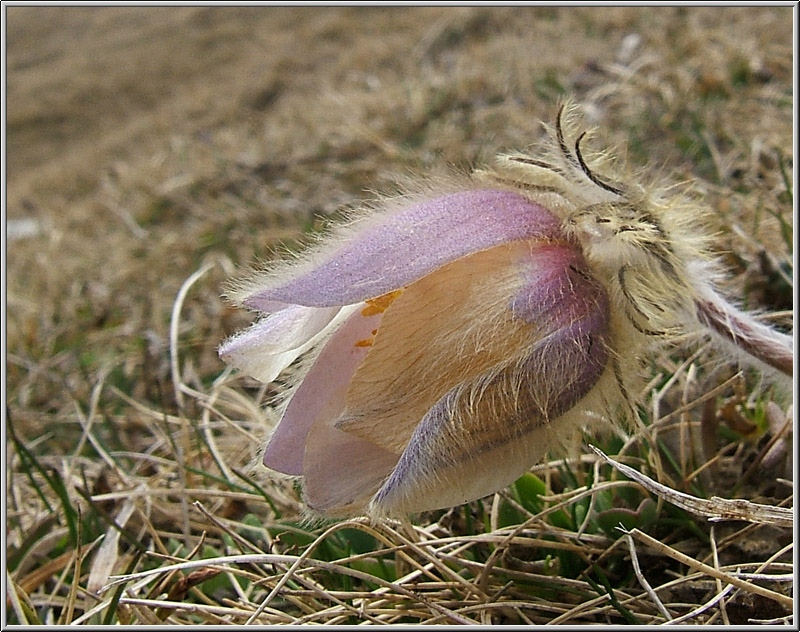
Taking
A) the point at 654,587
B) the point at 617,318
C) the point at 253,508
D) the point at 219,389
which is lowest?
the point at 654,587

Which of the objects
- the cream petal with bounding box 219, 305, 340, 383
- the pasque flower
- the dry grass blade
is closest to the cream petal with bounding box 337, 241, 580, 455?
the pasque flower

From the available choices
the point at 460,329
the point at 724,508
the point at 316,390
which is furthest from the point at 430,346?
the point at 724,508

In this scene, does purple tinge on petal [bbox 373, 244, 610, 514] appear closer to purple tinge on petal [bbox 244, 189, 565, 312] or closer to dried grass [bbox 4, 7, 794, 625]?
purple tinge on petal [bbox 244, 189, 565, 312]

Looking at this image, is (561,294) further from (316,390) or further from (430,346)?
(316,390)

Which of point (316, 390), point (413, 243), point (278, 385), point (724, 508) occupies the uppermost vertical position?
point (413, 243)

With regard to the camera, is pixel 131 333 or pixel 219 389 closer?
pixel 219 389

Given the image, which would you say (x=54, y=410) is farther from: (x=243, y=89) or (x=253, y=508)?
(x=243, y=89)

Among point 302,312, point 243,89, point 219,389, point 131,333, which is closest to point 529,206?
point 302,312

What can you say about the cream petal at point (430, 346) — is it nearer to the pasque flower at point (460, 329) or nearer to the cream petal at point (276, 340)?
the pasque flower at point (460, 329)
